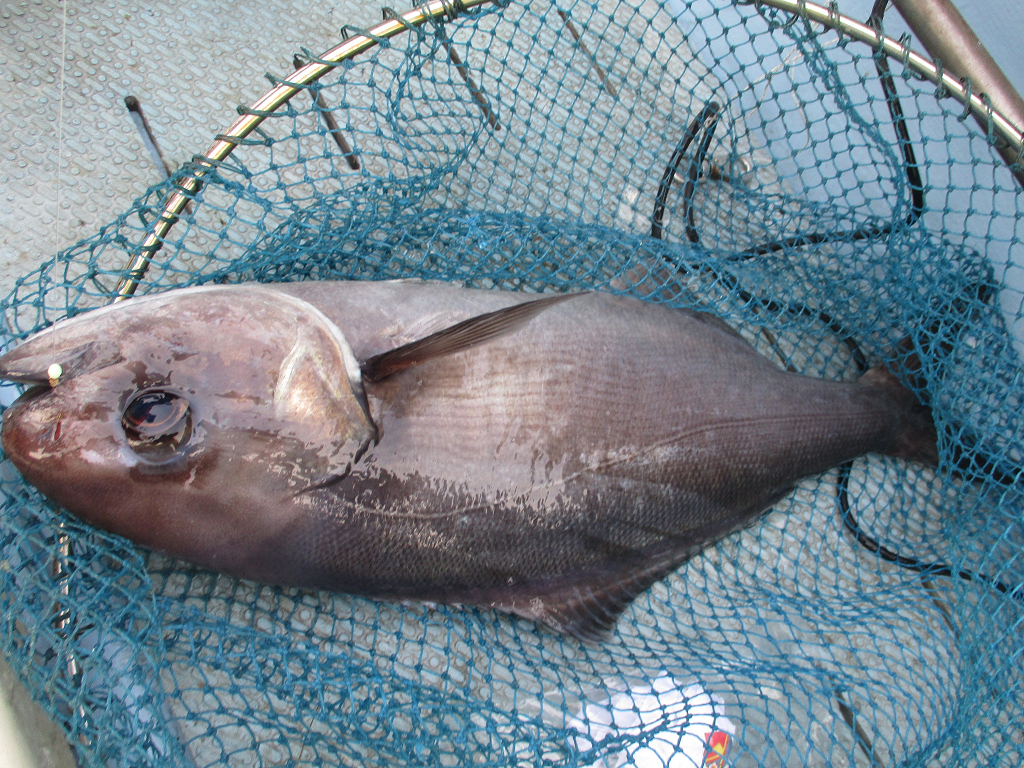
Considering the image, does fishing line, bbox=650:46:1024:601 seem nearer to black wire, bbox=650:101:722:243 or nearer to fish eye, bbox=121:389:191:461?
black wire, bbox=650:101:722:243

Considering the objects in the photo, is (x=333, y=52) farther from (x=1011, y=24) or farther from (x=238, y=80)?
(x=1011, y=24)

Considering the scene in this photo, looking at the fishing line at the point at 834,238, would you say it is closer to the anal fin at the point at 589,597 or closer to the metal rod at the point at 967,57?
the metal rod at the point at 967,57

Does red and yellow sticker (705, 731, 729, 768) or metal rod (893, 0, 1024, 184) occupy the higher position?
metal rod (893, 0, 1024, 184)

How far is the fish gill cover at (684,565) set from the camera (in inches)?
68.4

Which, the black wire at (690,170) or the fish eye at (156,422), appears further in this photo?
the black wire at (690,170)

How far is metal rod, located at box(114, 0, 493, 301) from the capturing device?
5.92ft

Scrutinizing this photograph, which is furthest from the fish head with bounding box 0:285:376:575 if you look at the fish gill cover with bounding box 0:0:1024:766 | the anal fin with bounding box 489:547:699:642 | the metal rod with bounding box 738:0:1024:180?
the metal rod with bounding box 738:0:1024:180

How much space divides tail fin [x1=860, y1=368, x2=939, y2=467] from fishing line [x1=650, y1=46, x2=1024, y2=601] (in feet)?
0.32

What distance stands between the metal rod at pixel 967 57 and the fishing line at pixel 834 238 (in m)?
0.20

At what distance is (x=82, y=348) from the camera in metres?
1.44

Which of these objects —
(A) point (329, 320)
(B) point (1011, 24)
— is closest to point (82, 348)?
(A) point (329, 320)

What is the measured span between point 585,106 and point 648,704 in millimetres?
2335

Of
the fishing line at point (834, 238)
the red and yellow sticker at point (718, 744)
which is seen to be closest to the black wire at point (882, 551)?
the fishing line at point (834, 238)

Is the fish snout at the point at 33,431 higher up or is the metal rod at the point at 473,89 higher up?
the metal rod at the point at 473,89
